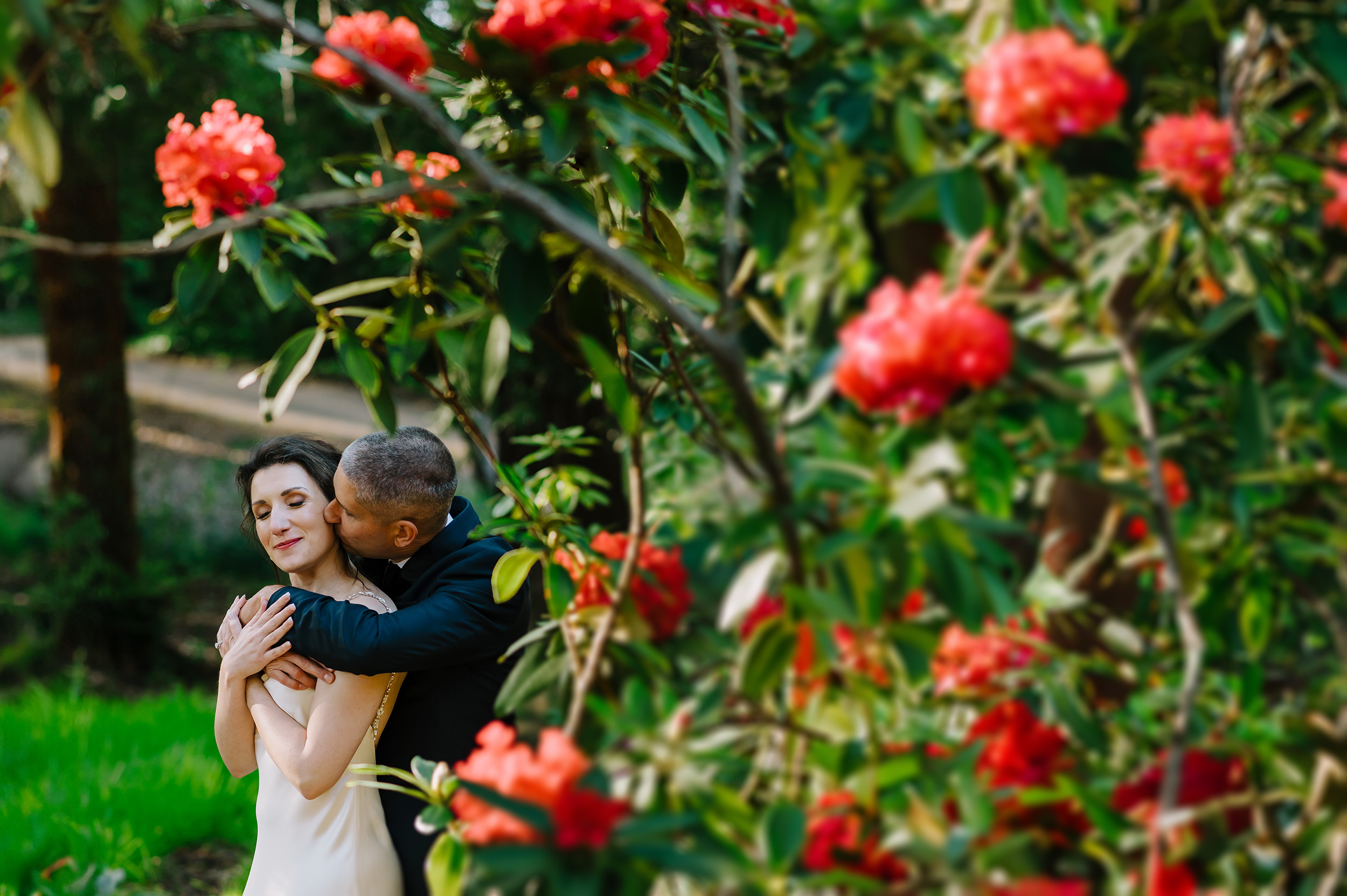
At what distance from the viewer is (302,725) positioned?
1.89m

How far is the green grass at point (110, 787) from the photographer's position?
11.0 feet

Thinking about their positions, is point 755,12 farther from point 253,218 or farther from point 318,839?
point 318,839

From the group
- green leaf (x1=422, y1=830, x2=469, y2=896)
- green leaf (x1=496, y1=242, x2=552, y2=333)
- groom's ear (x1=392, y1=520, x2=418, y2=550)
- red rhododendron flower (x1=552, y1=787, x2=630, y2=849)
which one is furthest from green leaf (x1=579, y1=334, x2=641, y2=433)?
groom's ear (x1=392, y1=520, x2=418, y2=550)

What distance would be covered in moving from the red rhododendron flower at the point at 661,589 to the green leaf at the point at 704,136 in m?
0.54

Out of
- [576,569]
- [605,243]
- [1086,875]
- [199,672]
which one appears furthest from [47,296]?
[1086,875]

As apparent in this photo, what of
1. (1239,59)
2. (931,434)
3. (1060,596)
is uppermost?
(1239,59)

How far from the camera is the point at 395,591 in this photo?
2146 millimetres

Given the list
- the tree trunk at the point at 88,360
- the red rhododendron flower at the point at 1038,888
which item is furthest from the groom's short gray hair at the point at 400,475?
the tree trunk at the point at 88,360

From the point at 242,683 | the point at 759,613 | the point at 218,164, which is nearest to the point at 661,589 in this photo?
the point at 759,613

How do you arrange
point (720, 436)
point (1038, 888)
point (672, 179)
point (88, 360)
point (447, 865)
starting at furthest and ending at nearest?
point (88, 360)
point (672, 179)
point (447, 865)
point (720, 436)
point (1038, 888)

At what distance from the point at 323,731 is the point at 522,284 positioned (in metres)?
1.12

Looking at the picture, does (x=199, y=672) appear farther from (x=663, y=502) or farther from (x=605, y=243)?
(x=605, y=243)

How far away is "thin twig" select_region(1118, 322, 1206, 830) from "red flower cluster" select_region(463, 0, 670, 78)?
0.60 m

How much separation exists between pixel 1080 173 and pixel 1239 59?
26 centimetres
